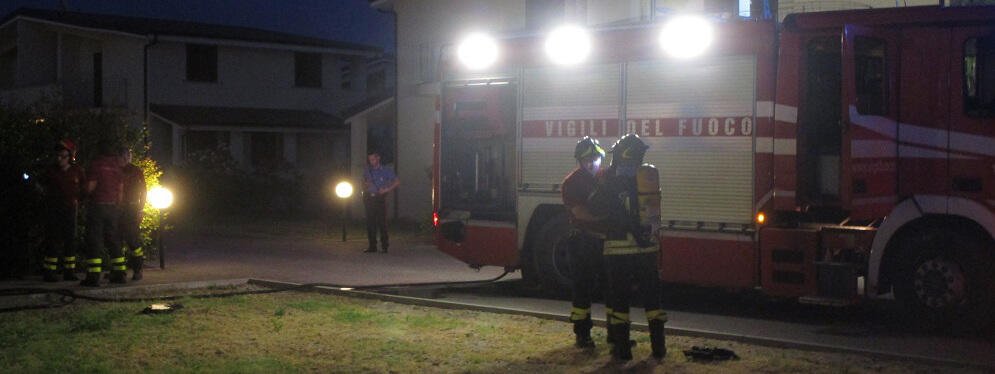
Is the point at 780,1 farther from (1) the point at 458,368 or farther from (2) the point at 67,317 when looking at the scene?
(2) the point at 67,317

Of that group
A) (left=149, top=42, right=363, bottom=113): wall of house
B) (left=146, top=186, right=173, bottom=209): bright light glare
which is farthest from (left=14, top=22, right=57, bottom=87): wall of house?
(left=146, top=186, right=173, bottom=209): bright light glare

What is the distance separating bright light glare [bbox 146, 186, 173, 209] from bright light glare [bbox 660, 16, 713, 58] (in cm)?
653

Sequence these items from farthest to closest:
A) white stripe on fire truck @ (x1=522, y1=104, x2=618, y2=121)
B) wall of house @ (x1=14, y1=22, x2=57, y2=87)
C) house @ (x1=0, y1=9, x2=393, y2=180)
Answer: wall of house @ (x1=14, y1=22, x2=57, y2=87)
house @ (x1=0, y1=9, x2=393, y2=180)
white stripe on fire truck @ (x1=522, y1=104, x2=618, y2=121)

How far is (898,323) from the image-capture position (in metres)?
10.5

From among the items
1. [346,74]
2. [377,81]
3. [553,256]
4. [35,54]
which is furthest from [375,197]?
[377,81]

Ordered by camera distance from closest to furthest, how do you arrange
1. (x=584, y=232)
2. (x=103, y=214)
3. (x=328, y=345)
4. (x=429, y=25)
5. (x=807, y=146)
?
(x=584, y=232)
(x=328, y=345)
(x=807, y=146)
(x=103, y=214)
(x=429, y=25)

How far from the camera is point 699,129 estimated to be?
36.7 ft

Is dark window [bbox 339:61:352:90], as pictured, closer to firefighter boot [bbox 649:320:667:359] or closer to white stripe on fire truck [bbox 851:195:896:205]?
white stripe on fire truck [bbox 851:195:896:205]

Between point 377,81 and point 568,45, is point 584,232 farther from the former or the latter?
point 377,81

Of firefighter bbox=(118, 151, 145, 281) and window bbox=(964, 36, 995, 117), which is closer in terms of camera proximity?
window bbox=(964, 36, 995, 117)

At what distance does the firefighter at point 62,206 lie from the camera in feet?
42.5

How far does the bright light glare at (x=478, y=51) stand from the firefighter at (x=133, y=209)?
397 cm

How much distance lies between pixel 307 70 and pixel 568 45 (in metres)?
27.7

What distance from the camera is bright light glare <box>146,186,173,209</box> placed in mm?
14250
